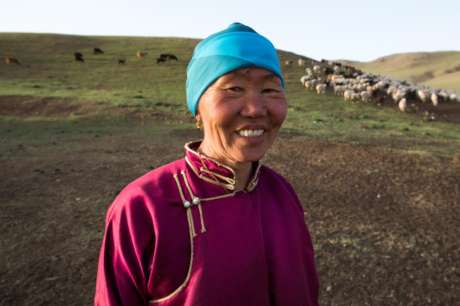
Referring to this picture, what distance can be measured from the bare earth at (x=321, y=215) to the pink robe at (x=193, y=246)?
2.87m

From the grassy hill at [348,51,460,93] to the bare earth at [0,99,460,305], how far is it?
6441cm

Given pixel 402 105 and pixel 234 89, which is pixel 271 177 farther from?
pixel 402 105

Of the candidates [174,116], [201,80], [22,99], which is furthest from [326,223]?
[22,99]

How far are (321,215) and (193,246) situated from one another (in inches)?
195

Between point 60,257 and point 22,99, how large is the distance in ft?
46.5

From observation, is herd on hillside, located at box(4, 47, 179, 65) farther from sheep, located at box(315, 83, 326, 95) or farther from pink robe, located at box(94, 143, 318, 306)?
pink robe, located at box(94, 143, 318, 306)

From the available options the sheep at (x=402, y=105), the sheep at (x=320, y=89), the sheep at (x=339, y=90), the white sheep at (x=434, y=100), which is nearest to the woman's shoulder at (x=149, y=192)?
the sheep at (x=402, y=105)

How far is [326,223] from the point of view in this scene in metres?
5.96

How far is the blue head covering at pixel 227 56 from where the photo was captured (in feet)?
5.07

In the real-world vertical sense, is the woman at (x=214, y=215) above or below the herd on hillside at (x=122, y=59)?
below

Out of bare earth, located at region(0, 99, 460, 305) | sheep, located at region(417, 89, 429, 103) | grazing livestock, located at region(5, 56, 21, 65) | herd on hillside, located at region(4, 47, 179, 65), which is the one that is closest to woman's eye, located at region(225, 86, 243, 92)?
bare earth, located at region(0, 99, 460, 305)

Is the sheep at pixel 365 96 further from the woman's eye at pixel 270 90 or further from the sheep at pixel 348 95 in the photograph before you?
the woman's eye at pixel 270 90

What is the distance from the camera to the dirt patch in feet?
14.7

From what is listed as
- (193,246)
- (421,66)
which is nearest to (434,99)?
(193,246)
